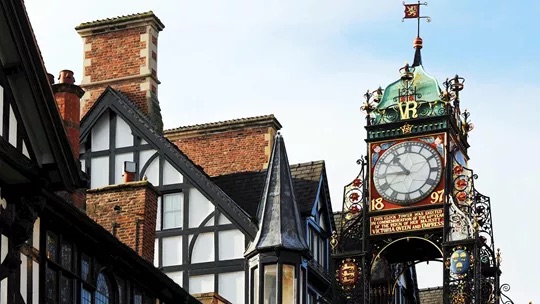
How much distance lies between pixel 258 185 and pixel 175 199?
2.14 meters

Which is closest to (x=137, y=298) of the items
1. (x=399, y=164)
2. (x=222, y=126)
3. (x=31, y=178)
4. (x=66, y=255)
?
(x=66, y=255)

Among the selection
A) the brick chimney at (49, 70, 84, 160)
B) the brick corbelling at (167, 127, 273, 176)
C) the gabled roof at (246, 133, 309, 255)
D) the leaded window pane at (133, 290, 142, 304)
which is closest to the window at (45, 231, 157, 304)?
the leaded window pane at (133, 290, 142, 304)

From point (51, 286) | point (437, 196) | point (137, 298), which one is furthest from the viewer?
point (437, 196)

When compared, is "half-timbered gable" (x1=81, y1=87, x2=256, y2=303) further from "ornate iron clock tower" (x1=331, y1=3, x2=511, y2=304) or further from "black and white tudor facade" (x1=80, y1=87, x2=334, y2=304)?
"ornate iron clock tower" (x1=331, y1=3, x2=511, y2=304)

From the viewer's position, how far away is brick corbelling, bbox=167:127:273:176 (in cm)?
4703

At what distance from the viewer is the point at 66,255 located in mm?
31844

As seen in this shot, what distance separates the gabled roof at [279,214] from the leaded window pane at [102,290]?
5723 millimetres

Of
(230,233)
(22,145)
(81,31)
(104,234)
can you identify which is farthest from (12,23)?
(81,31)

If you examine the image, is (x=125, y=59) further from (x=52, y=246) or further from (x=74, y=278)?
(x=52, y=246)

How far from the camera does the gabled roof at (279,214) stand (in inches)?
1524

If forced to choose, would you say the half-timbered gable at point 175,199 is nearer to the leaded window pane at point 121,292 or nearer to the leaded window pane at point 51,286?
the leaded window pane at point 121,292

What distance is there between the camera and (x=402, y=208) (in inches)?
1825

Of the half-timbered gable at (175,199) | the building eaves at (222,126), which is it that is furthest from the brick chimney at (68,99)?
the building eaves at (222,126)

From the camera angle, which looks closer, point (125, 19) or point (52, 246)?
point (52, 246)
